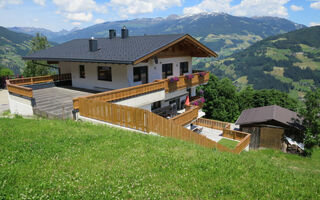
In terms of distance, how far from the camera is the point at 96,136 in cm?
912

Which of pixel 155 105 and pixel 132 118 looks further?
pixel 155 105

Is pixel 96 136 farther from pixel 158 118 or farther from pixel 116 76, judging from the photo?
pixel 116 76

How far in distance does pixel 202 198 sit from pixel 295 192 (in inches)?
109

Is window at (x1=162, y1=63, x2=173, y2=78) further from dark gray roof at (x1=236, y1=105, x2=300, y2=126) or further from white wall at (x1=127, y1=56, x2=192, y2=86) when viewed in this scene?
dark gray roof at (x1=236, y1=105, x2=300, y2=126)

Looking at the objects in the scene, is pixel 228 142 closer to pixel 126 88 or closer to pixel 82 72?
pixel 126 88

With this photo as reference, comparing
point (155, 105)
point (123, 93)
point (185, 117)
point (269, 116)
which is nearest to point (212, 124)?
point (269, 116)

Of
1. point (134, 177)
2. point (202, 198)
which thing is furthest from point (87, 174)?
point (202, 198)

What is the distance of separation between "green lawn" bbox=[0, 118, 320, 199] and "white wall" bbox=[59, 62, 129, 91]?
8205 millimetres

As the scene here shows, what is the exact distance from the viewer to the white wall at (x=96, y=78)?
55.0 ft

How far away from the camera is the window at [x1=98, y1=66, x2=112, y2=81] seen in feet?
57.9

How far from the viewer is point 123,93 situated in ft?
45.0

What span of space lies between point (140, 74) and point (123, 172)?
12.1m

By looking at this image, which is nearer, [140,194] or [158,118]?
[140,194]

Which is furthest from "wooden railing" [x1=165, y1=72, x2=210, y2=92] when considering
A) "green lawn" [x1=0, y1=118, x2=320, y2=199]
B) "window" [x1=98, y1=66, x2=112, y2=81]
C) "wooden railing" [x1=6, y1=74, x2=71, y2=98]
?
"wooden railing" [x1=6, y1=74, x2=71, y2=98]
